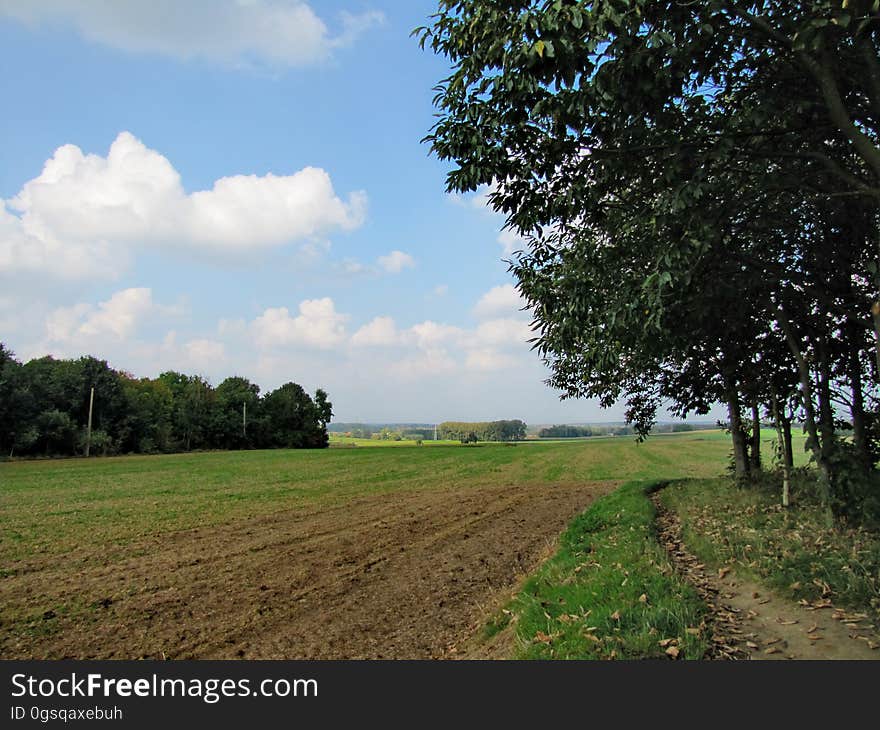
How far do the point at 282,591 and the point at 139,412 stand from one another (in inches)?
2763

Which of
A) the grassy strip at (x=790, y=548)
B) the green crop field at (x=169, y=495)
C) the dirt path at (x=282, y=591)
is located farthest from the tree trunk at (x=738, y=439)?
the dirt path at (x=282, y=591)

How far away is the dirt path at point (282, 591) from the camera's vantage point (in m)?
6.22

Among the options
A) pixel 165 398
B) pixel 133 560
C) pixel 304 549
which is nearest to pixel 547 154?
pixel 304 549

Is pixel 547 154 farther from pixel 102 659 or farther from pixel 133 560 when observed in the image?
pixel 133 560

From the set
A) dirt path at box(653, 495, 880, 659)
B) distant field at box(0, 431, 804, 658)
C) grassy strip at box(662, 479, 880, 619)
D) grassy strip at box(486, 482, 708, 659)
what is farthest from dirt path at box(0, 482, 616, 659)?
Answer: grassy strip at box(662, 479, 880, 619)

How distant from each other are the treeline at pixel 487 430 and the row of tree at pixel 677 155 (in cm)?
11821

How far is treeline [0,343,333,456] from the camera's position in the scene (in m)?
51.2

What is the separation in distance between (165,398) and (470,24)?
8436 centimetres

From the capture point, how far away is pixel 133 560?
1028 centimetres

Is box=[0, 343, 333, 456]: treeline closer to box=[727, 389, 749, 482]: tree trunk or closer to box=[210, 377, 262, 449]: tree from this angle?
box=[210, 377, 262, 449]: tree

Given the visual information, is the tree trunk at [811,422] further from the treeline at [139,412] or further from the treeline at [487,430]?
the treeline at [487,430]

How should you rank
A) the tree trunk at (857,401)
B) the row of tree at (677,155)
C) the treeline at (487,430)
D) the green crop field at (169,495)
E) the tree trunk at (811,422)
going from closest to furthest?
the row of tree at (677,155), the tree trunk at (811,422), the tree trunk at (857,401), the green crop field at (169,495), the treeline at (487,430)

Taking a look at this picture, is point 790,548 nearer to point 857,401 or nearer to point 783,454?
point 857,401

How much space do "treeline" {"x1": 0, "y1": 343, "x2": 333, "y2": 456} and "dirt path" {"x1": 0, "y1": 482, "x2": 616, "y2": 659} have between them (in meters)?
51.2
